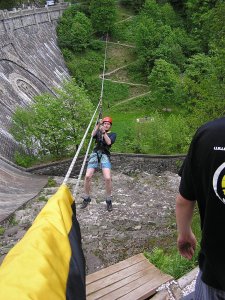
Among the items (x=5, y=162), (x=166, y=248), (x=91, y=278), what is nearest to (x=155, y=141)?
(x=5, y=162)

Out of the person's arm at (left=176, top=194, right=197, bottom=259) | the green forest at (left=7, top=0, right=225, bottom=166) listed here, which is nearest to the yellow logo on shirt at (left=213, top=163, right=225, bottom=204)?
the person's arm at (left=176, top=194, right=197, bottom=259)

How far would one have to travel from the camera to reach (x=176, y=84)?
3606 cm

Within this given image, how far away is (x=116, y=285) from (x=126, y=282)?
5.9 inches

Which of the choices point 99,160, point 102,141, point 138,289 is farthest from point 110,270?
point 99,160

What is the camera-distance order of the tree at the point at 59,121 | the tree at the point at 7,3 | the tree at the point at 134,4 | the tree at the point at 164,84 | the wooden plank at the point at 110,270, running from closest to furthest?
the wooden plank at the point at 110,270 < the tree at the point at 59,121 < the tree at the point at 164,84 < the tree at the point at 7,3 < the tree at the point at 134,4

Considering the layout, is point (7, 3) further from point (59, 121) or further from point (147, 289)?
point (147, 289)

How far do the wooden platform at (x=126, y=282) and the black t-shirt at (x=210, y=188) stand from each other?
7.98ft

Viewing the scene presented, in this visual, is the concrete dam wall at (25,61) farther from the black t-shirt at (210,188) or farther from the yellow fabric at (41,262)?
the black t-shirt at (210,188)

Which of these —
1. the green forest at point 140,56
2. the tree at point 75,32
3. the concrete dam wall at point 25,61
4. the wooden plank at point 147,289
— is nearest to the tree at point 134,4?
the green forest at point 140,56

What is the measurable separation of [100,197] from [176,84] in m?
24.8

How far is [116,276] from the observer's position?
559 cm

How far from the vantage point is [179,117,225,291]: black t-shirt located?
8.00 feet

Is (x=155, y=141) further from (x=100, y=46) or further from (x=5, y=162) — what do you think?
(x=100, y=46)

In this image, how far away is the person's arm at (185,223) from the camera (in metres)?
2.97
